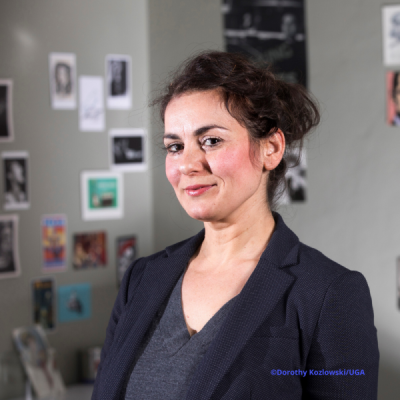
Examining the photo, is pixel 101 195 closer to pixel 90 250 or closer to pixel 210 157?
pixel 90 250

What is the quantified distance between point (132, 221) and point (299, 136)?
152 centimetres

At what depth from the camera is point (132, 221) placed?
2439mm

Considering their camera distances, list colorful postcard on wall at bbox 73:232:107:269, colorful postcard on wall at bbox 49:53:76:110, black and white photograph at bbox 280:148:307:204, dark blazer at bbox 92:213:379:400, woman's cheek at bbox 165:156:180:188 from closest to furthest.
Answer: dark blazer at bbox 92:213:379:400
woman's cheek at bbox 165:156:180:188
black and white photograph at bbox 280:148:307:204
colorful postcard on wall at bbox 49:53:76:110
colorful postcard on wall at bbox 73:232:107:269

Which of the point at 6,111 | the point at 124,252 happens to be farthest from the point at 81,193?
the point at 6,111

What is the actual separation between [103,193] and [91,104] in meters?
0.44

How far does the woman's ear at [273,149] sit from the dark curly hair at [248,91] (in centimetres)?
1

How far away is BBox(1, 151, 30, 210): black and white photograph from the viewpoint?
2.09 meters

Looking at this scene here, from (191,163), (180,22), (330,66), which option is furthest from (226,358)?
(180,22)

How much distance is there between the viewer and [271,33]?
2.03 metres

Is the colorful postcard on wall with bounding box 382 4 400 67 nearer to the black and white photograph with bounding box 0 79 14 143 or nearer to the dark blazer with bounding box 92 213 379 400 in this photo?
the dark blazer with bounding box 92 213 379 400

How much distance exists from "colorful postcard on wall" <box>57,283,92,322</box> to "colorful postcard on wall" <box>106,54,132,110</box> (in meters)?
0.91

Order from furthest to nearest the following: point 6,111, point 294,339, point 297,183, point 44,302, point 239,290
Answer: point 44,302 < point 6,111 < point 297,183 < point 239,290 < point 294,339

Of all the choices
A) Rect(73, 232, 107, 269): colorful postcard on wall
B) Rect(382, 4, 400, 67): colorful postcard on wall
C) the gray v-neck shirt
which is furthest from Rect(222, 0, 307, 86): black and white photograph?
the gray v-neck shirt

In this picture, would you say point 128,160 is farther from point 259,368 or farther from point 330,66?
point 259,368
